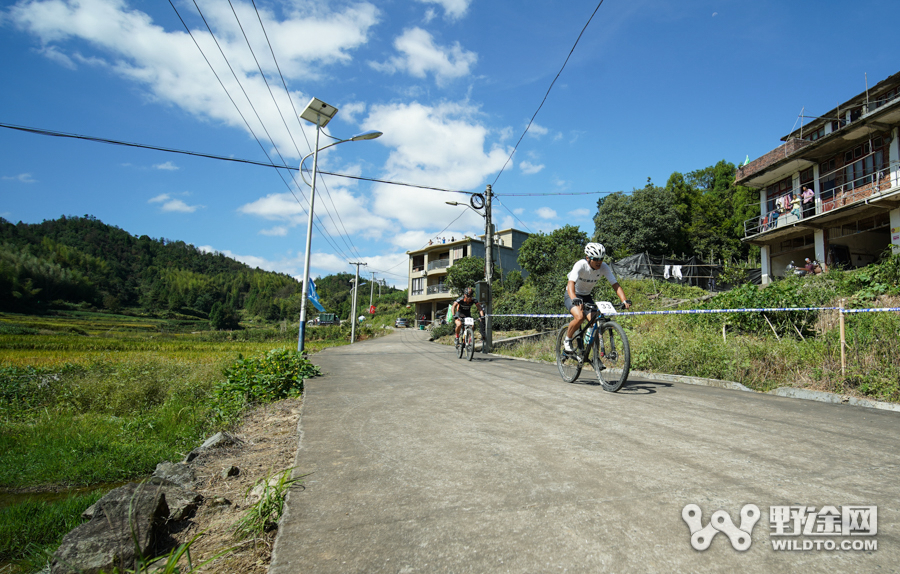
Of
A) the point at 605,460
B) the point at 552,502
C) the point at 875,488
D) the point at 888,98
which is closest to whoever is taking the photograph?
the point at 552,502

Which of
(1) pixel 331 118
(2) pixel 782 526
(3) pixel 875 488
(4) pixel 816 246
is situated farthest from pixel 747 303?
(4) pixel 816 246

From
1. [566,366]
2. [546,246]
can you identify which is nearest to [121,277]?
[546,246]

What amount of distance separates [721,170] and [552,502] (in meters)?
51.6

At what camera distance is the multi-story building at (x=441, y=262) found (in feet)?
193

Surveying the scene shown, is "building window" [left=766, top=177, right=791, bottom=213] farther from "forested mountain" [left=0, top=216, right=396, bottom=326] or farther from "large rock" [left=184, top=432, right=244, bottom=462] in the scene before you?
"forested mountain" [left=0, top=216, right=396, bottom=326]

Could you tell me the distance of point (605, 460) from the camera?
2.87 m

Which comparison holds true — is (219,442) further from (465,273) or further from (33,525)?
(465,273)

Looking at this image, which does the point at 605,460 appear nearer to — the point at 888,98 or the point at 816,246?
the point at 816,246

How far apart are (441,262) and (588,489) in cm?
6064

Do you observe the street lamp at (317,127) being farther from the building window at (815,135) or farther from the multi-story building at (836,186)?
the building window at (815,135)

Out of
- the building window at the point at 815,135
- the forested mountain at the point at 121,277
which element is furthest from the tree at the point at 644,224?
the forested mountain at the point at 121,277

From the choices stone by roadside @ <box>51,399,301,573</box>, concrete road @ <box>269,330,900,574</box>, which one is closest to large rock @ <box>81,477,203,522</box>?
stone by roadside @ <box>51,399,301,573</box>

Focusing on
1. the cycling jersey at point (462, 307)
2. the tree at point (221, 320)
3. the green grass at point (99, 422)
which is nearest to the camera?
the green grass at point (99, 422)

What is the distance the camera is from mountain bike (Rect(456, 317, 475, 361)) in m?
11.7
